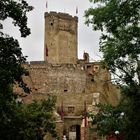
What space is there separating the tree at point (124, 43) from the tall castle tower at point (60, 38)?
61708 millimetres

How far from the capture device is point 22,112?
3919cm

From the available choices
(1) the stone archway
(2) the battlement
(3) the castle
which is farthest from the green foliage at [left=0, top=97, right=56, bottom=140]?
(2) the battlement

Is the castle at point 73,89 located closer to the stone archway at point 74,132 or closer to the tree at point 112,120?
the stone archway at point 74,132

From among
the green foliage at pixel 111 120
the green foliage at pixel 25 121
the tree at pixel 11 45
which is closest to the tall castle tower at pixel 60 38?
the green foliage at pixel 25 121

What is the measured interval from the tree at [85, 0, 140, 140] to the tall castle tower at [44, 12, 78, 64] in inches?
2429

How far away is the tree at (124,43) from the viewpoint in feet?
88.4

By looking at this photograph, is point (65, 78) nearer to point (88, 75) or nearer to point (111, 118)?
point (88, 75)

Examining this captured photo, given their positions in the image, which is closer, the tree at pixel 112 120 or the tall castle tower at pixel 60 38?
the tree at pixel 112 120

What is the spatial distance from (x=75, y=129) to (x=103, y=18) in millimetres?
45497

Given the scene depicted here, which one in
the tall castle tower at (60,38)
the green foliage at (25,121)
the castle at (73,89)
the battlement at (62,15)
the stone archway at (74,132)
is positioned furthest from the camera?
the battlement at (62,15)

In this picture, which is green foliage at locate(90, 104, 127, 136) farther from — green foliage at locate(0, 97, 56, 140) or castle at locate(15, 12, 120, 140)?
castle at locate(15, 12, 120, 140)

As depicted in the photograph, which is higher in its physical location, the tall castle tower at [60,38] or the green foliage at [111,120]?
the tall castle tower at [60,38]

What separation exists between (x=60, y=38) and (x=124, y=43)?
6732 cm

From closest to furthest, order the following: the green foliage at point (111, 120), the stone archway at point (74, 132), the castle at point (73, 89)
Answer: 1. the green foliage at point (111, 120)
2. the stone archway at point (74, 132)
3. the castle at point (73, 89)
